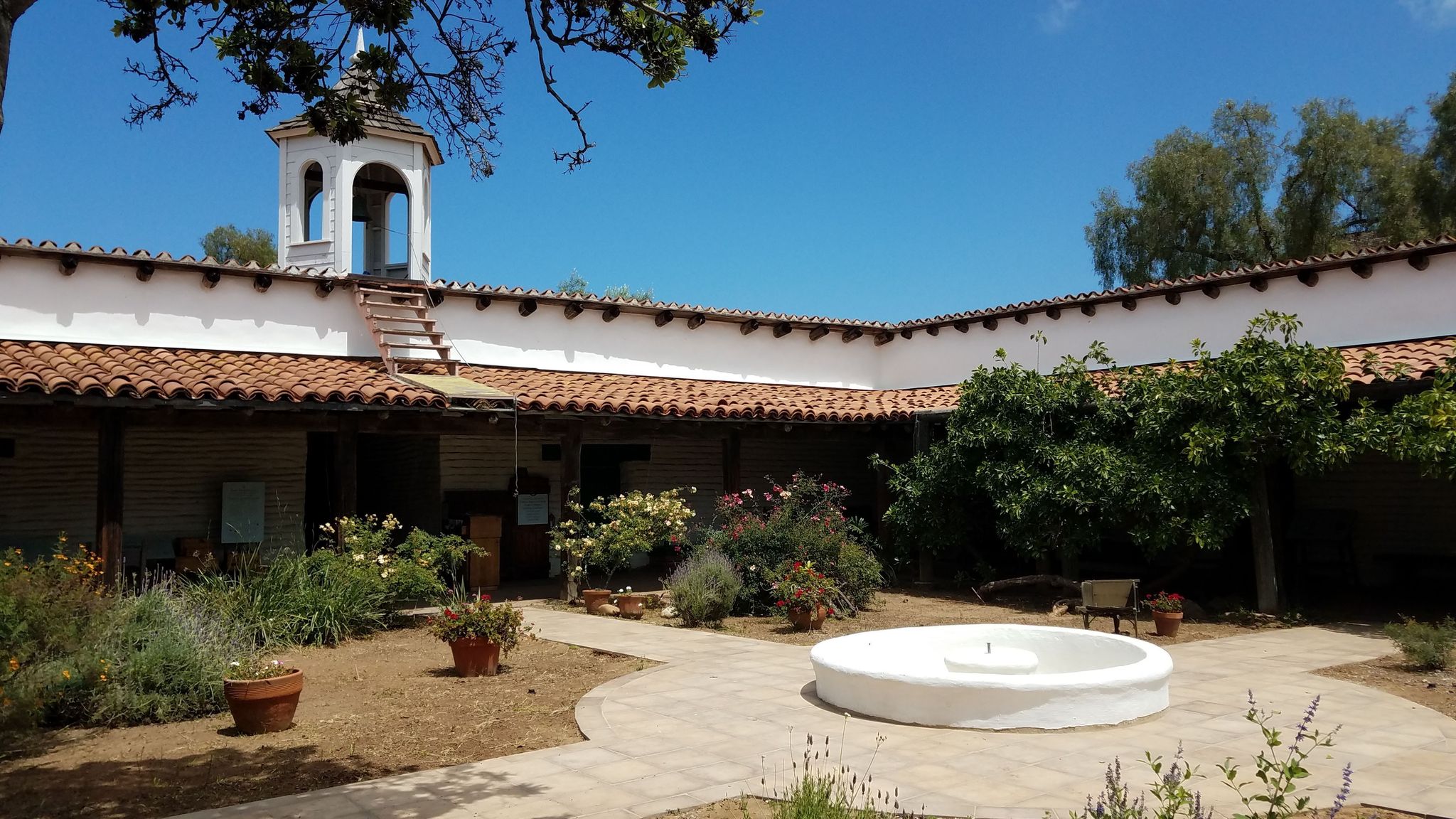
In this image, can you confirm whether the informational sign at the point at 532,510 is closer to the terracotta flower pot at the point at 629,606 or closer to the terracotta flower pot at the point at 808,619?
the terracotta flower pot at the point at 629,606

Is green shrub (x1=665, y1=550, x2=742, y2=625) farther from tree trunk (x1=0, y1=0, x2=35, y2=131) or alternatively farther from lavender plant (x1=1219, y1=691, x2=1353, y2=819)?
tree trunk (x1=0, y1=0, x2=35, y2=131)

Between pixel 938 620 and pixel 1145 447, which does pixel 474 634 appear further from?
pixel 1145 447

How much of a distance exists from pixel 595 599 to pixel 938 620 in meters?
4.31

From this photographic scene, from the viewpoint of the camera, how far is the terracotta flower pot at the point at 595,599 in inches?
505

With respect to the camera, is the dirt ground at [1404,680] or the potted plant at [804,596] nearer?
the dirt ground at [1404,680]

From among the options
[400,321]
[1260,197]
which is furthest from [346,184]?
[1260,197]

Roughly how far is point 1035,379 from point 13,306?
13247 mm

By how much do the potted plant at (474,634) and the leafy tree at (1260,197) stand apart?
23583 millimetres

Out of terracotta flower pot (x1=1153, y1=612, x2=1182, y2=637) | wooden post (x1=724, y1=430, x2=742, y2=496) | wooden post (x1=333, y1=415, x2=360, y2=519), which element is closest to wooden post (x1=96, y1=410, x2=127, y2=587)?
wooden post (x1=333, y1=415, x2=360, y2=519)

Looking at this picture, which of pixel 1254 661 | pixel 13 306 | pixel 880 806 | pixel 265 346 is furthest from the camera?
pixel 265 346

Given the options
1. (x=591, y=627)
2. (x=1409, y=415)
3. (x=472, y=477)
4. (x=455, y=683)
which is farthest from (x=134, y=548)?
(x=1409, y=415)

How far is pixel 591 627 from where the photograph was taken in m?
11.5

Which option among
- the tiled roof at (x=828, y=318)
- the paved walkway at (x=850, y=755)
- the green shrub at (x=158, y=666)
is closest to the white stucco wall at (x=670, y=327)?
the tiled roof at (x=828, y=318)

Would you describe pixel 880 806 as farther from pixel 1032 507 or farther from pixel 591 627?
pixel 1032 507
